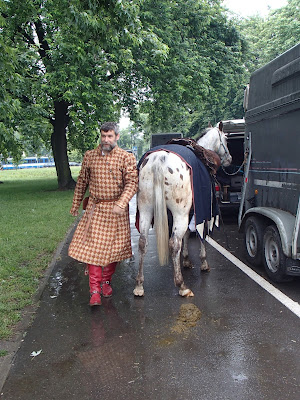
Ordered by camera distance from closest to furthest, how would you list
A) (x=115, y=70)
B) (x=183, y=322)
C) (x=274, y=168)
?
(x=183, y=322)
(x=274, y=168)
(x=115, y=70)

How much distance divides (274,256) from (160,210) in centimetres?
188

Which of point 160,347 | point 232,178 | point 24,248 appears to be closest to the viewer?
point 160,347

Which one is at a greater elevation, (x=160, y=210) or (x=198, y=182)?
(x=198, y=182)

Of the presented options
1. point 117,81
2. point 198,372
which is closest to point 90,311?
point 198,372

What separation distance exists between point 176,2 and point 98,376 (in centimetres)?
1703

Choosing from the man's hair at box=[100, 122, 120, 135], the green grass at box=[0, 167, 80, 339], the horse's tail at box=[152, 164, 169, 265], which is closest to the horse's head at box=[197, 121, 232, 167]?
the horse's tail at box=[152, 164, 169, 265]

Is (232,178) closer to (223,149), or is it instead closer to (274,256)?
(223,149)

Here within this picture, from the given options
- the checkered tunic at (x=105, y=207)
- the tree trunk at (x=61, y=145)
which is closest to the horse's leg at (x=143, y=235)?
the checkered tunic at (x=105, y=207)

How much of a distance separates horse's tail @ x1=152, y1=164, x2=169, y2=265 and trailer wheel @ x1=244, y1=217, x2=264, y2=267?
1.79 metres

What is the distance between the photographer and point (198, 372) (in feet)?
10.3

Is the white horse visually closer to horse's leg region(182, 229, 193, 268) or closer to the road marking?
the road marking

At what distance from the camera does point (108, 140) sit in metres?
4.35

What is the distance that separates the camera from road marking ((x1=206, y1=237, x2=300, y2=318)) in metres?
4.48

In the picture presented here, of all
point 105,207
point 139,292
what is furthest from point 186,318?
point 105,207
